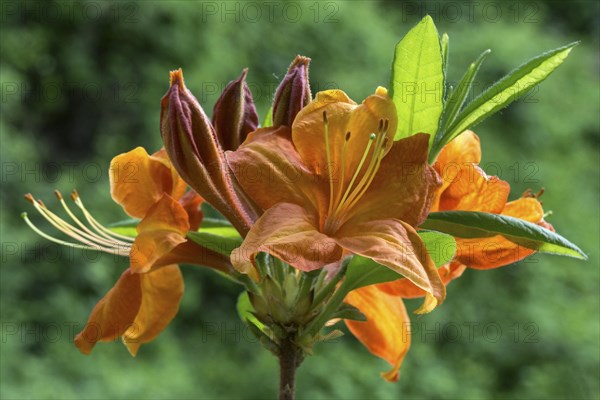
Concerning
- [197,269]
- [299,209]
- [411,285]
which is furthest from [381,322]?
[197,269]

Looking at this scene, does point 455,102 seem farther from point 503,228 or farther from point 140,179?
point 140,179

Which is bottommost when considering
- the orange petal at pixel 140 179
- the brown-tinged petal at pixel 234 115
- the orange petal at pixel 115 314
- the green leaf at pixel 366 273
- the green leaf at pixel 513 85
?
the orange petal at pixel 115 314

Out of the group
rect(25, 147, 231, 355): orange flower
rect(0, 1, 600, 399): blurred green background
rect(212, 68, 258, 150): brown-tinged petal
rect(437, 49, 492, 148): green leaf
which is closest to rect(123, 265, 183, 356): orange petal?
rect(25, 147, 231, 355): orange flower

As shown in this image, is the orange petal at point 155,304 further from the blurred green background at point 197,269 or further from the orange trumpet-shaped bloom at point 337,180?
the blurred green background at point 197,269

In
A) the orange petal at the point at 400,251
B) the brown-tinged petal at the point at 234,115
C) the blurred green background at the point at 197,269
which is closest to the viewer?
the orange petal at the point at 400,251

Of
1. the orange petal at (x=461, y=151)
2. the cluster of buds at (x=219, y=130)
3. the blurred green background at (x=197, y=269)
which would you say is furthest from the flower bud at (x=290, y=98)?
the blurred green background at (x=197, y=269)
